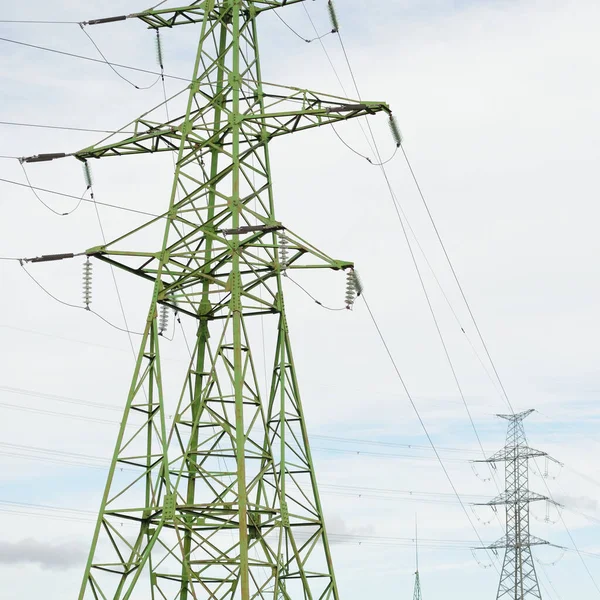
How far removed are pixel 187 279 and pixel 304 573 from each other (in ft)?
27.7

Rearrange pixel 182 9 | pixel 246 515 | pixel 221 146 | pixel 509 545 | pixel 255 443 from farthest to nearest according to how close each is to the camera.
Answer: pixel 509 545 < pixel 182 9 < pixel 221 146 < pixel 255 443 < pixel 246 515

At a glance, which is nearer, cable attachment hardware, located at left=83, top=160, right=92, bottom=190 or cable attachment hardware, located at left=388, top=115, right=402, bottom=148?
cable attachment hardware, located at left=388, top=115, right=402, bottom=148

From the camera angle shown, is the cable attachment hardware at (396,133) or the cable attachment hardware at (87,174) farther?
the cable attachment hardware at (87,174)

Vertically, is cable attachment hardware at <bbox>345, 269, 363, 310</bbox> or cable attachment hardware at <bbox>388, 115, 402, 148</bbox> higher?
cable attachment hardware at <bbox>388, 115, 402, 148</bbox>

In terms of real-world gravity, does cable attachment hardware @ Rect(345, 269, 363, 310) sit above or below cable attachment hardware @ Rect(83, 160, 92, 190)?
below

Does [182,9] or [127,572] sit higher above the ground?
[182,9]

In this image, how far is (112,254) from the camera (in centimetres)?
2983

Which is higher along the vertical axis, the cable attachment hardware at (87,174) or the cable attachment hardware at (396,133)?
the cable attachment hardware at (87,174)

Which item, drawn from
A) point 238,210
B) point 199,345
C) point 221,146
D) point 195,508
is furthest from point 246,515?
point 221,146

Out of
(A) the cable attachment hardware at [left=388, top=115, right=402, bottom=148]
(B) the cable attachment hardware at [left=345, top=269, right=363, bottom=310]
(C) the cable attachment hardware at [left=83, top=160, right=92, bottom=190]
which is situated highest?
(C) the cable attachment hardware at [left=83, top=160, right=92, bottom=190]

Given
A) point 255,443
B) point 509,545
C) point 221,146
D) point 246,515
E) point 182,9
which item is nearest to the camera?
point 246,515

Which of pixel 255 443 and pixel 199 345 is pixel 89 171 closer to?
pixel 199 345

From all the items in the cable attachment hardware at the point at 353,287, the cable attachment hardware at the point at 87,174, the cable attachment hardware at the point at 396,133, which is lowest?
the cable attachment hardware at the point at 353,287

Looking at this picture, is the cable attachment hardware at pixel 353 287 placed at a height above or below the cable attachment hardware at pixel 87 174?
below
